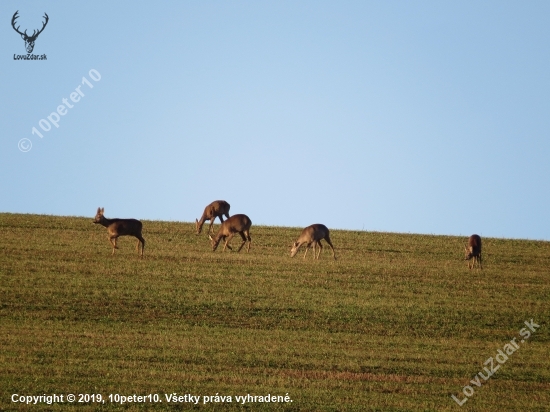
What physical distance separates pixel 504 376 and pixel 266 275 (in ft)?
34.9

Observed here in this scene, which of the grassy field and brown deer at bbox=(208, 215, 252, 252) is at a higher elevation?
brown deer at bbox=(208, 215, 252, 252)

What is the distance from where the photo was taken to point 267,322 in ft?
74.7

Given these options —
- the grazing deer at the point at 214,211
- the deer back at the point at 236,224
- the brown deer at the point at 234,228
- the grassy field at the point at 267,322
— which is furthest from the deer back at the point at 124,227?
the grazing deer at the point at 214,211

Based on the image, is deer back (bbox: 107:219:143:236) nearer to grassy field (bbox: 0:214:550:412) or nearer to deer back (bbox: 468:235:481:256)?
grassy field (bbox: 0:214:550:412)

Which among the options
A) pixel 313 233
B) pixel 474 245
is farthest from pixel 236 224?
pixel 474 245

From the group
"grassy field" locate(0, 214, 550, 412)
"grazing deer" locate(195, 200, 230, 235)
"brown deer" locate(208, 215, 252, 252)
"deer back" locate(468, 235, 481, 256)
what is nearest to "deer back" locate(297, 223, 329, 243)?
"grassy field" locate(0, 214, 550, 412)

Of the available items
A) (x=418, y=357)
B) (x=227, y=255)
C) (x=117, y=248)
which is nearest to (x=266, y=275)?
(x=227, y=255)

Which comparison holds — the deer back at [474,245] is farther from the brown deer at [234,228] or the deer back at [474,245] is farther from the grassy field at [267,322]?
the brown deer at [234,228]

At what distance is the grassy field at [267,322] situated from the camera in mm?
16250

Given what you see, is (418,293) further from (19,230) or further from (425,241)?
(19,230)

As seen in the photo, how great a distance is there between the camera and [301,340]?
21047mm

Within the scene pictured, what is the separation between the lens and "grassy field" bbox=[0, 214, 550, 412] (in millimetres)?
16250

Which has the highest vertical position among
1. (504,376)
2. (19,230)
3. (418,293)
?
(19,230)

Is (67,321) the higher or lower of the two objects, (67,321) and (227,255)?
the lower
